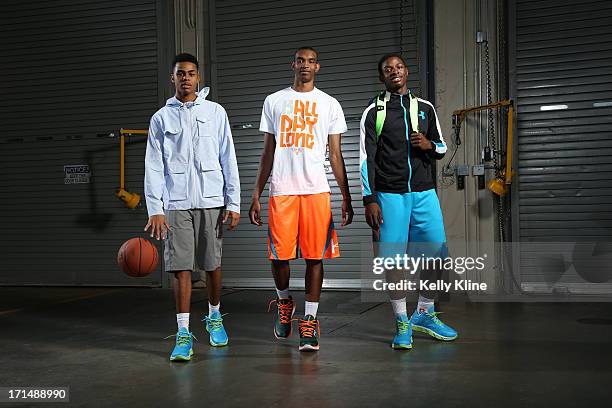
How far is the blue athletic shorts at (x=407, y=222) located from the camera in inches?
138

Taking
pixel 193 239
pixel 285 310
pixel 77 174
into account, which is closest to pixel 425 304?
pixel 285 310

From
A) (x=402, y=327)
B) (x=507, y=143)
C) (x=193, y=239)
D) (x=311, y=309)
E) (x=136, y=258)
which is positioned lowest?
(x=402, y=327)

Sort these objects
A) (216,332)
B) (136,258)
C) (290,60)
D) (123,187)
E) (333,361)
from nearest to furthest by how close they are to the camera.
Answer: (333,361) → (216,332) → (136,258) → (290,60) → (123,187)

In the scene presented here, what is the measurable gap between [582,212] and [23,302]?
536 centimetres

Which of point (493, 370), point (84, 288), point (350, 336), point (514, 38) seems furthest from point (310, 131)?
point (84, 288)

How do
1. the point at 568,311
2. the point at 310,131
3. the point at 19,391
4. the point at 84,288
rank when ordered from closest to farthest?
the point at 19,391 → the point at 310,131 → the point at 568,311 → the point at 84,288

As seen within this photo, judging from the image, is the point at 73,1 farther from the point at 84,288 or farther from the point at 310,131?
the point at 310,131

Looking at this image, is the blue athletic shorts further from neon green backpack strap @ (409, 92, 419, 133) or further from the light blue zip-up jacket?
the light blue zip-up jacket

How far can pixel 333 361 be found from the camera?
10.5 feet

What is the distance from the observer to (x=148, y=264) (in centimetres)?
460

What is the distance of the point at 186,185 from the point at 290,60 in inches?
139

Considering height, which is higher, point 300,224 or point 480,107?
point 480,107

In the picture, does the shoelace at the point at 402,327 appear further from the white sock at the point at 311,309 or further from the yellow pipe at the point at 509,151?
the yellow pipe at the point at 509,151

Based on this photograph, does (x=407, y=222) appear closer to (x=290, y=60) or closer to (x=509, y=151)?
(x=509, y=151)
